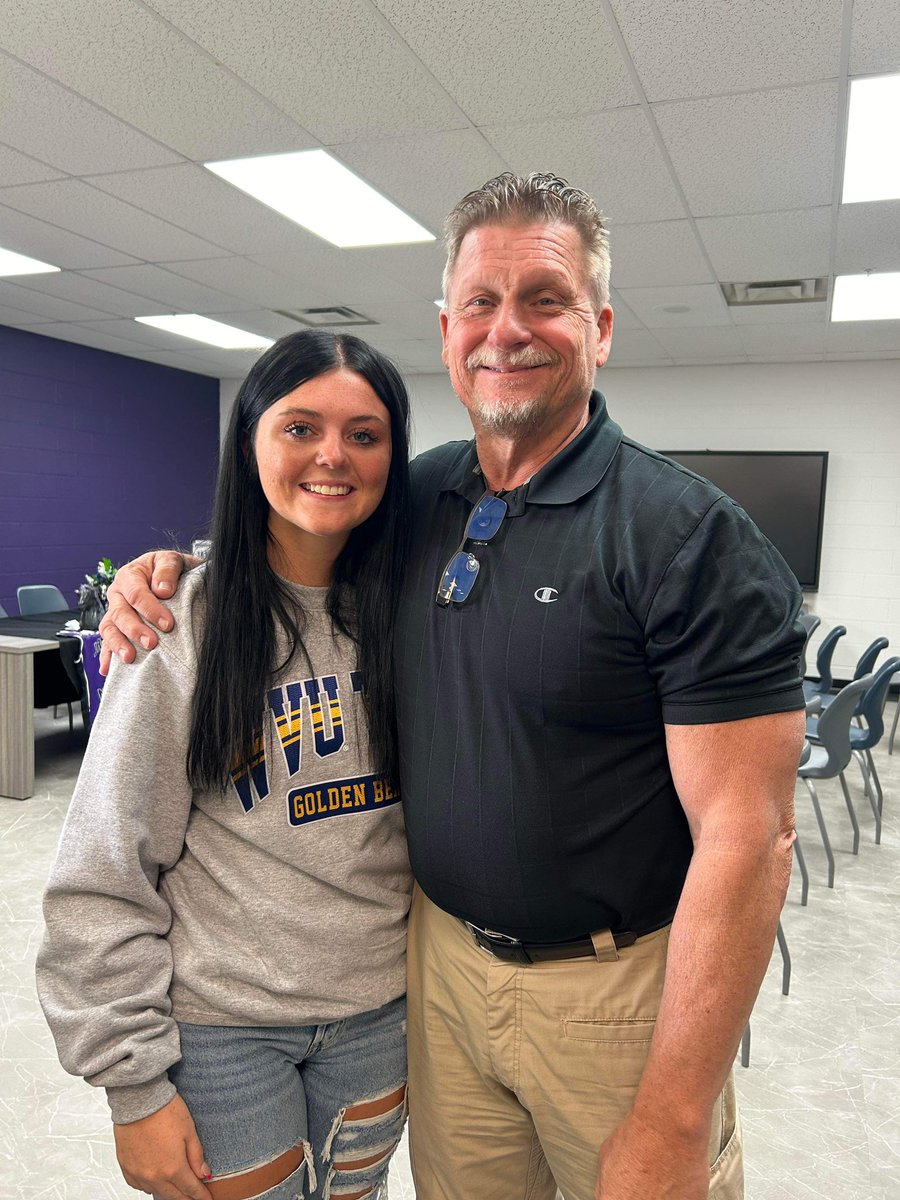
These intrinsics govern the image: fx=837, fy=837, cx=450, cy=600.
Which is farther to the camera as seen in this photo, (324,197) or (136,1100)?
(324,197)

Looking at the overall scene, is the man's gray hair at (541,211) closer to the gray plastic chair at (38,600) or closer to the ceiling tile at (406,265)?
the ceiling tile at (406,265)

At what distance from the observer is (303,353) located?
1.15 metres

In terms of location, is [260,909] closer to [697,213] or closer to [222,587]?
[222,587]

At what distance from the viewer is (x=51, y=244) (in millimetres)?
4727

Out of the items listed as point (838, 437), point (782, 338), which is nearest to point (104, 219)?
point (782, 338)

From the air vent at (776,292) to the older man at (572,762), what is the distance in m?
4.35

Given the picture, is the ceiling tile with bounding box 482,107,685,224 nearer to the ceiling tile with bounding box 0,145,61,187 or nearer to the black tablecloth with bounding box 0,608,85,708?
the ceiling tile with bounding box 0,145,61,187

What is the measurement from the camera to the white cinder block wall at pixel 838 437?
7316 millimetres

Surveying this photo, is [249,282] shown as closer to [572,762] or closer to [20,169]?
[20,169]

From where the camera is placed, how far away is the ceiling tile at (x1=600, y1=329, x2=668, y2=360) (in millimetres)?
6537

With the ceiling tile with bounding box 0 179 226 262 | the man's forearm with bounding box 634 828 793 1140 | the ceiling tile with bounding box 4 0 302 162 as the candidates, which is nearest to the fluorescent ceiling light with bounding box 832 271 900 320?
the ceiling tile with bounding box 4 0 302 162

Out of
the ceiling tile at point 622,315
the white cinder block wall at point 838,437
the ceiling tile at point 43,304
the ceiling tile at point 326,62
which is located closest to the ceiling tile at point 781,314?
the ceiling tile at point 622,315

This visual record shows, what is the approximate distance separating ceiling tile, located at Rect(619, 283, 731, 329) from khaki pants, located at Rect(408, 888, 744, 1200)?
15.6ft

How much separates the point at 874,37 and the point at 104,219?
3495 mm
